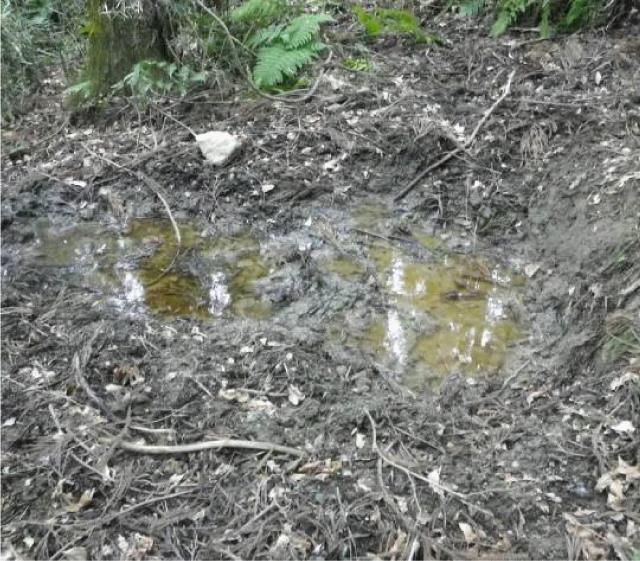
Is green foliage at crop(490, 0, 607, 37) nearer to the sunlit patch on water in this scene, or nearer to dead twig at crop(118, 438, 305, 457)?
the sunlit patch on water

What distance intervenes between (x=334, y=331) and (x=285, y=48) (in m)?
3.38

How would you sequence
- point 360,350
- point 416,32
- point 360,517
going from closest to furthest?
point 360,517, point 360,350, point 416,32

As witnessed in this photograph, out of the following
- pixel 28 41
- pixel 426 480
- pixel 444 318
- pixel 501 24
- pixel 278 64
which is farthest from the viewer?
pixel 28 41

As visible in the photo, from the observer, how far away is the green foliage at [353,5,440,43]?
6.39 meters

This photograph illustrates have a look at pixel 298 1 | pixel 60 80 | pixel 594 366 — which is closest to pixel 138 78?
pixel 60 80

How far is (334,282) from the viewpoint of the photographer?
4.20 meters

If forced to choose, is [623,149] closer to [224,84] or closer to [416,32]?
[416,32]

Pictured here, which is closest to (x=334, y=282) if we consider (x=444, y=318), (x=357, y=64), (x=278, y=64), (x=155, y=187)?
(x=444, y=318)

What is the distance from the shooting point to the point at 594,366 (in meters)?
3.26

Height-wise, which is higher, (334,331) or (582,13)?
(582,13)

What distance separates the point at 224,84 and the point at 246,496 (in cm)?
424

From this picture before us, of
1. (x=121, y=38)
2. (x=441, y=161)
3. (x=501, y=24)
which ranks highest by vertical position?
(x=121, y=38)

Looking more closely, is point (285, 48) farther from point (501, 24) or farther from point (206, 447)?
point (206, 447)

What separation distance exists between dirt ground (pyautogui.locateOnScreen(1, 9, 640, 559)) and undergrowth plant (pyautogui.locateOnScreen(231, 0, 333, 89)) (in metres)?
0.28
